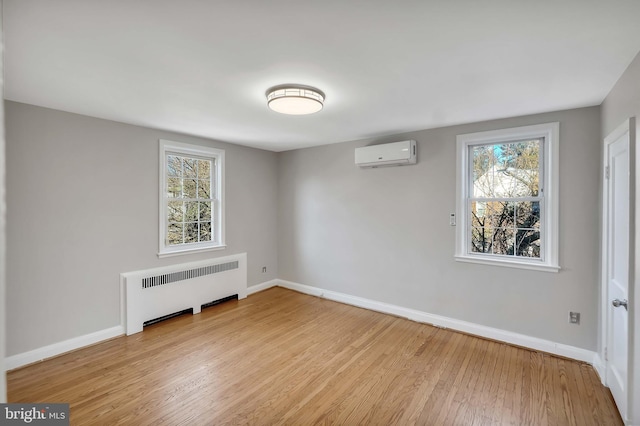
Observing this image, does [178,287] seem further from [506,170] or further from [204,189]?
[506,170]

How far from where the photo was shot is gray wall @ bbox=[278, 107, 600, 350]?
108 inches

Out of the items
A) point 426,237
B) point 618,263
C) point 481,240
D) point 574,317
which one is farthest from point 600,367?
point 426,237

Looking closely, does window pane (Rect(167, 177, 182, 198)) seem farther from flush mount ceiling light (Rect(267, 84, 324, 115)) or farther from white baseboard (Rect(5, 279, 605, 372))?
flush mount ceiling light (Rect(267, 84, 324, 115))

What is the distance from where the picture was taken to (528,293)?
3002 millimetres

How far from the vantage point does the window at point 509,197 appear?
2.91 metres

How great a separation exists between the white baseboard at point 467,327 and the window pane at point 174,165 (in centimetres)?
262

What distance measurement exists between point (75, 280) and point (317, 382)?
102 inches

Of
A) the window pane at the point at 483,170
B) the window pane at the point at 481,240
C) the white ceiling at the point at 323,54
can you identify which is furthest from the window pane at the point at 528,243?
the white ceiling at the point at 323,54

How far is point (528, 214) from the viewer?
3.09 meters

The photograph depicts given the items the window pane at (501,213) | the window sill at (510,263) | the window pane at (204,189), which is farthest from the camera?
the window pane at (204,189)

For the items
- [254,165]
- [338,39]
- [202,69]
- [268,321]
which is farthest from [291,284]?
[338,39]

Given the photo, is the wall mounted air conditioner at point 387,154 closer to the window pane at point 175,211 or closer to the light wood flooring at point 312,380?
the light wood flooring at point 312,380

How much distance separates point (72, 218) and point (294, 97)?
A: 255 cm

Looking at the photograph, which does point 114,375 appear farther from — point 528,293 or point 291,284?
point 528,293
